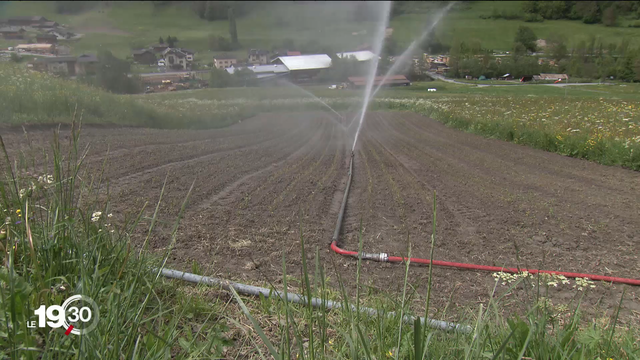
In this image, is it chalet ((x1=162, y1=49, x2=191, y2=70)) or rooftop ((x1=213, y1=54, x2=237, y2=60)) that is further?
rooftop ((x1=213, y1=54, x2=237, y2=60))

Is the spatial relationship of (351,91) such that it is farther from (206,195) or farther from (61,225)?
(61,225)

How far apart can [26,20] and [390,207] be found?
1354cm

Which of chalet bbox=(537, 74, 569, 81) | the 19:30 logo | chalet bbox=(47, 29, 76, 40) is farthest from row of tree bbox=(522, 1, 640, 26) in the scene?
chalet bbox=(47, 29, 76, 40)

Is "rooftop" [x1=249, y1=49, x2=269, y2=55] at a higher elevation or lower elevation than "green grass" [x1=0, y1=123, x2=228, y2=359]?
higher

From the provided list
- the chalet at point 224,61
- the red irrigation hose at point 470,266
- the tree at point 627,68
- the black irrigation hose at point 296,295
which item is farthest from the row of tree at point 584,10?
the chalet at point 224,61

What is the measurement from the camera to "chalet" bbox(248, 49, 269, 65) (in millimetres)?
19091

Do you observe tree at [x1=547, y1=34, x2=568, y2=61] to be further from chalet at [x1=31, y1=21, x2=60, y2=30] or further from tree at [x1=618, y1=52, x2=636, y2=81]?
chalet at [x1=31, y1=21, x2=60, y2=30]

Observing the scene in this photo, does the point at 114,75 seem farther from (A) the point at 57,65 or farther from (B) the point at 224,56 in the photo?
(B) the point at 224,56

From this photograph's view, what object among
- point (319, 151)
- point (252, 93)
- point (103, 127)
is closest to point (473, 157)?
point (319, 151)

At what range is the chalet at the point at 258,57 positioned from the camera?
1909cm

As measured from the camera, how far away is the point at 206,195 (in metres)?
6.55

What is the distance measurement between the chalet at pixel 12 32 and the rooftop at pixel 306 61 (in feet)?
34.0

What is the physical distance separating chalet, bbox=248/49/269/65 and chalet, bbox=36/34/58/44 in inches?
295

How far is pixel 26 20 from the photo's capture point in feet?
43.9
